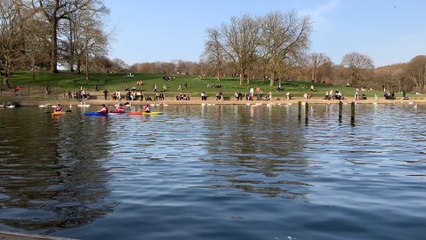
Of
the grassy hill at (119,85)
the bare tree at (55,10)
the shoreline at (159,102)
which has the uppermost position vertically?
the bare tree at (55,10)

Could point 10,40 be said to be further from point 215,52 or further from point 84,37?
point 215,52

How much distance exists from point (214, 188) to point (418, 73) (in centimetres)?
14830

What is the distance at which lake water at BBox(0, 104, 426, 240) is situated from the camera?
32.5 feet

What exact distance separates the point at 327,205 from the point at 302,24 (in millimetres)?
87459

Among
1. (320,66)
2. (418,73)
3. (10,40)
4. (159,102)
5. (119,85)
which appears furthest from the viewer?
(320,66)

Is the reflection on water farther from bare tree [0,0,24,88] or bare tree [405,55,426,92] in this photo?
bare tree [405,55,426,92]

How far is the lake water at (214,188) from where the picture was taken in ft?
32.5

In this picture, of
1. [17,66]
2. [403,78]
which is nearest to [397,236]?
[17,66]

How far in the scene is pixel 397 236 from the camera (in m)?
9.38

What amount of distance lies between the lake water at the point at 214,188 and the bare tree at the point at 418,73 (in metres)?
130

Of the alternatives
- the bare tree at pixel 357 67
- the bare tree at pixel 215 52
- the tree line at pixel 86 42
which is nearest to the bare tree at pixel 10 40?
the tree line at pixel 86 42

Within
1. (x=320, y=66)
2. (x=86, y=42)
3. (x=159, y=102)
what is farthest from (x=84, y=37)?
(x=320, y=66)

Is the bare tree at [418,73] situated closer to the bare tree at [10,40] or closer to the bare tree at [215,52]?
the bare tree at [215,52]

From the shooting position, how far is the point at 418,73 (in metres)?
146
